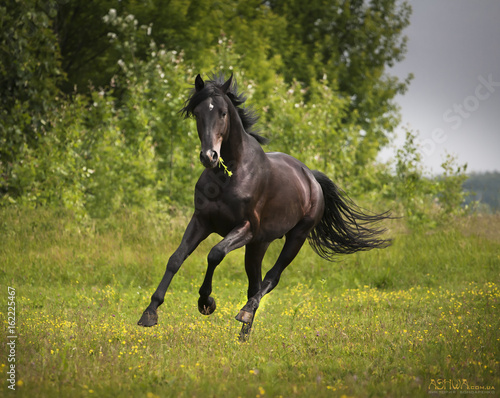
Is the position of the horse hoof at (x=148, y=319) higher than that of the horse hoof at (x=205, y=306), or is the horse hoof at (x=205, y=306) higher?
the horse hoof at (x=205, y=306)

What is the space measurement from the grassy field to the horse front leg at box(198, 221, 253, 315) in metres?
0.40

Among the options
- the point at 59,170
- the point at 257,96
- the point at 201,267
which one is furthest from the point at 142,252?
the point at 257,96

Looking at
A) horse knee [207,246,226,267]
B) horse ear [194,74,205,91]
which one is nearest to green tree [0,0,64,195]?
horse ear [194,74,205,91]

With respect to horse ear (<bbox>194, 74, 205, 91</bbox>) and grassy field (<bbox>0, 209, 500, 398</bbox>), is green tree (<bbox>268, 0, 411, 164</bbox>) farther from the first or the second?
horse ear (<bbox>194, 74, 205, 91</bbox>)

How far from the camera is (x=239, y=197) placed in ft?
19.7

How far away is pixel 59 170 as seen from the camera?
12523 mm

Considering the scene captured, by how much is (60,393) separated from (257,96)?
16.9 metres

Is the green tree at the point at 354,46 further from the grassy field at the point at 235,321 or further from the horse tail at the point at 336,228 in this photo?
the horse tail at the point at 336,228

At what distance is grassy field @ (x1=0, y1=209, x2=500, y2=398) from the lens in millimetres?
4750

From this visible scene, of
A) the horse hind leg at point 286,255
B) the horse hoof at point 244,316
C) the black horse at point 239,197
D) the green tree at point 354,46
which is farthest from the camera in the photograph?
the green tree at point 354,46

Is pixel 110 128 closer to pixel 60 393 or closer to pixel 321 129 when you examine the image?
pixel 321 129

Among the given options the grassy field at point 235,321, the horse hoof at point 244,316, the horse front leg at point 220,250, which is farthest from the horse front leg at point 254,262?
the horse hoof at point 244,316

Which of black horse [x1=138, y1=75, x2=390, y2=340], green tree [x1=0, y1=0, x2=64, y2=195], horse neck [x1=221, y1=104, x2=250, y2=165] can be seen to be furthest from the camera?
green tree [x1=0, y1=0, x2=64, y2=195]

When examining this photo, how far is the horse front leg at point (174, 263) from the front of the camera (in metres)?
5.39
